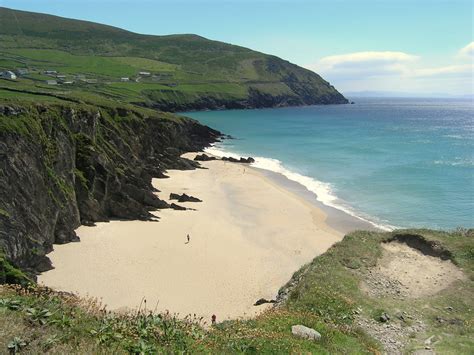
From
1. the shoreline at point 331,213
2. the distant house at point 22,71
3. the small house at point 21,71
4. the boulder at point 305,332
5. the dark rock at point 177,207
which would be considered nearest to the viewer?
the boulder at point 305,332

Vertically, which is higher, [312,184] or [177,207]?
[312,184]

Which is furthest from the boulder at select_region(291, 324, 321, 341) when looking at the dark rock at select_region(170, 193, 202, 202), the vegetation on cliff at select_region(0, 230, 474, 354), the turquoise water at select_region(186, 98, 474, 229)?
the dark rock at select_region(170, 193, 202, 202)

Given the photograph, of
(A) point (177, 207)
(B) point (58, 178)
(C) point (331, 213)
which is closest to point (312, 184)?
(C) point (331, 213)

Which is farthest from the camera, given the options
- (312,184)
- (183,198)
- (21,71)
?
(21,71)

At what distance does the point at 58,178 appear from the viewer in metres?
34.8

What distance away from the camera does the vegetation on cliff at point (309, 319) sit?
942 centimetres

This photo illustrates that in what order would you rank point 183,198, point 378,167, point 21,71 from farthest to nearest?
point 21,71 < point 378,167 < point 183,198

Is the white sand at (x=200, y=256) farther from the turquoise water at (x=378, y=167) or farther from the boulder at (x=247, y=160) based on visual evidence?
the boulder at (x=247, y=160)

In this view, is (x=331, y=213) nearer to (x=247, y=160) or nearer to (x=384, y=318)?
(x=384, y=318)

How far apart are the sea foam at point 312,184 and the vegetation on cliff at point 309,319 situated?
1834 centimetres

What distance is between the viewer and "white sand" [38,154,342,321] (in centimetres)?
2612

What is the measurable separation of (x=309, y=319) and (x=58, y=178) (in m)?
26.9

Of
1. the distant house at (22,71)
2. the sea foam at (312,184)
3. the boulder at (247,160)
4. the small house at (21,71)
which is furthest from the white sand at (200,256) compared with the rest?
the distant house at (22,71)

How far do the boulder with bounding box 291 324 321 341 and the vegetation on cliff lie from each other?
0.68 ft
